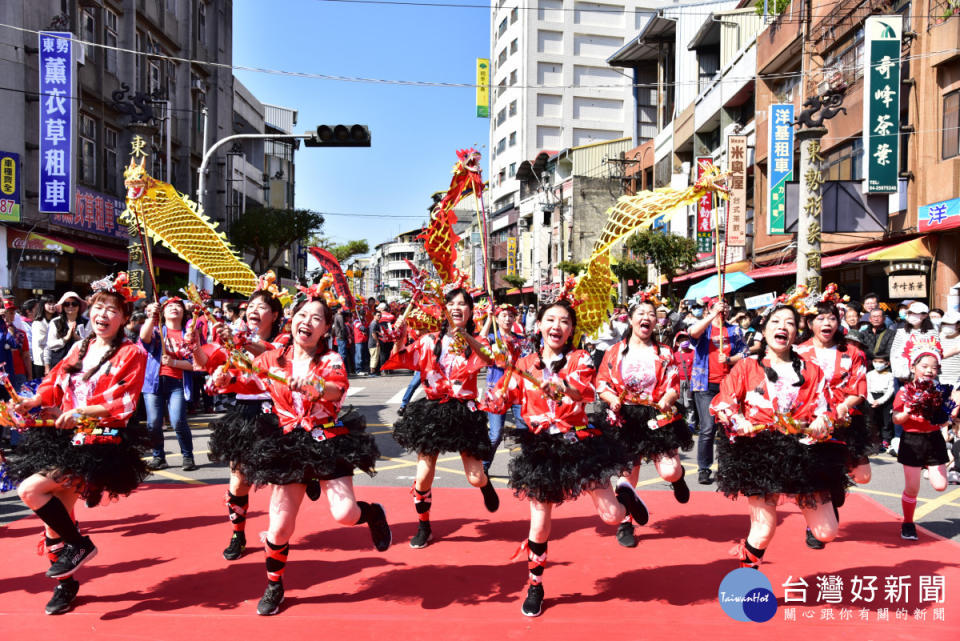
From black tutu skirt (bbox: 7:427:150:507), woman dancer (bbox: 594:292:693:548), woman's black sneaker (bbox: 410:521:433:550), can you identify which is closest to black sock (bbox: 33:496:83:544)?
black tutu skirt (bbox: 7:427:150:507)

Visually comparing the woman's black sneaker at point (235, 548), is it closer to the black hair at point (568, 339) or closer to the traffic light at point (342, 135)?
the black hair at point (568, 339)

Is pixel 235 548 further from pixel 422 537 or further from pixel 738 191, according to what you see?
pixel 738 191

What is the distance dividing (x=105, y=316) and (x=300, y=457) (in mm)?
1495

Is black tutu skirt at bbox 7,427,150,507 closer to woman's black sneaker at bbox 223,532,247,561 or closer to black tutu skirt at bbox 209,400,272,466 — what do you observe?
black tutu skirt at bbox 209,400,272,466

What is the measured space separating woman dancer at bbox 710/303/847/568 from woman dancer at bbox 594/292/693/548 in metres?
1.07

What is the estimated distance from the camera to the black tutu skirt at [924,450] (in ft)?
18.3

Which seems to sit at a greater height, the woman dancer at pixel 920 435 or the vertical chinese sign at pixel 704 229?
the vertical chinese sign at pixel 704 229

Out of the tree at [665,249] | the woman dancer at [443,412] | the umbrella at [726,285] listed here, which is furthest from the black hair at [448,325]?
the tree at [665,249]

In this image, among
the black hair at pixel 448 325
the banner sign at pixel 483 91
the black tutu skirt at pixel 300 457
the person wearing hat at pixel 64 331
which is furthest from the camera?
the banner sign at pixel 483 91

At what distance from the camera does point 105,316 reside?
14.5ft

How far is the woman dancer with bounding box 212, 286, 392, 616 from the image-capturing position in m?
4.09

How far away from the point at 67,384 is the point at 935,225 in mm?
15004

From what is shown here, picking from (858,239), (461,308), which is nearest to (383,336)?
(461,308)

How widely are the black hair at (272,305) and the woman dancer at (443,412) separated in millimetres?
861
